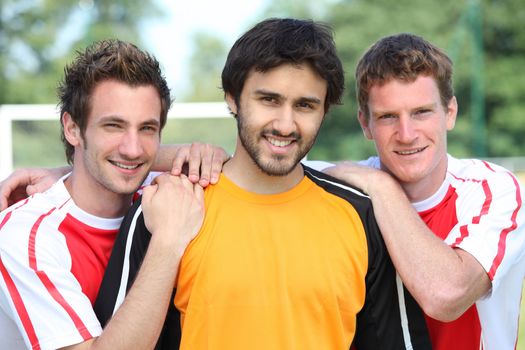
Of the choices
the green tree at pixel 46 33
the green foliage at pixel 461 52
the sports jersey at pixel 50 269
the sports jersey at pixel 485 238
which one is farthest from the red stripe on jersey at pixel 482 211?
the green tree at pixel 46 33

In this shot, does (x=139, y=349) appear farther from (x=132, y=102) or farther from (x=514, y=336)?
(x=514, y=336)

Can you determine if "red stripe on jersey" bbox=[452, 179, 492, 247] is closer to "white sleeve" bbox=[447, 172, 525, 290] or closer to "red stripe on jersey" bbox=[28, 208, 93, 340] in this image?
"white sleeve" bbox=[447, 172, 525, 290]

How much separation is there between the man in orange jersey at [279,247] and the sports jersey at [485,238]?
0.31m

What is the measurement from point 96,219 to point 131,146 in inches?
13.0

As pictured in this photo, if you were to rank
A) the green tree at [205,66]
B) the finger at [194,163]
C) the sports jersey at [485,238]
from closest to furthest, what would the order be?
1. the finger at [194,163]
2. the sports jersey at [485,238]
3. the green tree at [205,66]

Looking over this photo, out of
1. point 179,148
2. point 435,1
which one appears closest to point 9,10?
point 435,1

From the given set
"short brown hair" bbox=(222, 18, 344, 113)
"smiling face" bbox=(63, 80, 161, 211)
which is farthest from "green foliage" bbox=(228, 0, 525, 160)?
"short brown hair" bbox=(222, 18, 344, 113)

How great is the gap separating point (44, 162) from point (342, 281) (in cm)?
1116

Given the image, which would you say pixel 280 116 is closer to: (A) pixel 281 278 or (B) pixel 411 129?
(A) pixel 281 278

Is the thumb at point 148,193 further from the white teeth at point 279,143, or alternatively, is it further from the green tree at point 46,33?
the green tree at point 46,33

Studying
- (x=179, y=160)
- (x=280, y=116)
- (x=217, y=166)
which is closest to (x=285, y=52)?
(x=280, y=116)

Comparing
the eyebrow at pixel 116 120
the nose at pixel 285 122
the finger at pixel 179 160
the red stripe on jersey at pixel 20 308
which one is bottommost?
the red stripe on jersey at pixel 20 308

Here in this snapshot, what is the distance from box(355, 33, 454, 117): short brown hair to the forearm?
493 millimetres

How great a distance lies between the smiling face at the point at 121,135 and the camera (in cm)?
256
